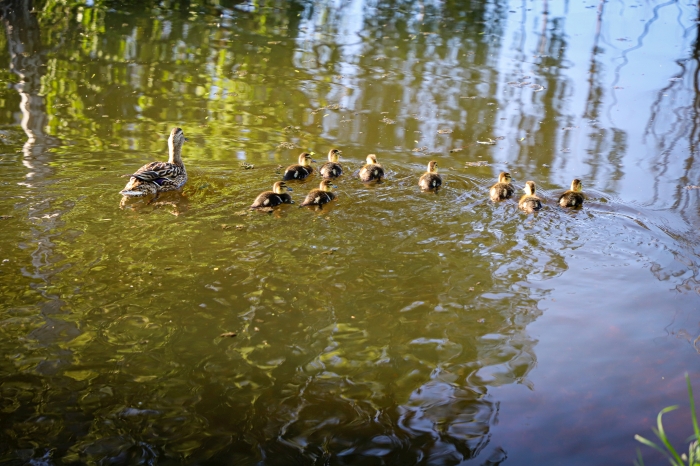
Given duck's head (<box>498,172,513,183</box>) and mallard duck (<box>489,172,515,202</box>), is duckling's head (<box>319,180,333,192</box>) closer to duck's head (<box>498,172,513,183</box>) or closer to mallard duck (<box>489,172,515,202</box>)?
mallard duck (<box>489,172,515,202</box>)

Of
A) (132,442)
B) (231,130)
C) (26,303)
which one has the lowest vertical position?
(132,442)

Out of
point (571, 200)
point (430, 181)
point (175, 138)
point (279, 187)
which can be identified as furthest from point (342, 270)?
point (175, 138)

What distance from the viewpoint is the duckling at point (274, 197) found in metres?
6.28

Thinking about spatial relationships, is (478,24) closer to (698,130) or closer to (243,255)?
(698,130)

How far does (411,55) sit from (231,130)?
15.4ft

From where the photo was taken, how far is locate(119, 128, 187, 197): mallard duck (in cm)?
652

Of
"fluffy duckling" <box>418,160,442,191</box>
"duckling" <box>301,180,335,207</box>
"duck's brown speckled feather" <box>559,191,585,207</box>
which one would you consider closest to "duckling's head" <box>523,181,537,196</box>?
"duck's brown speckled feather" <box>559,191,585,207</box>

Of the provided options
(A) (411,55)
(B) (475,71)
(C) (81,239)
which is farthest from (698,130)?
(C) (81,239)

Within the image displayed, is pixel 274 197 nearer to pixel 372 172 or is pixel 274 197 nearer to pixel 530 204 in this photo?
pixel 372 172

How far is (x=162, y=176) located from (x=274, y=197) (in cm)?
117

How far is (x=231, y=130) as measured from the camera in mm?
8391

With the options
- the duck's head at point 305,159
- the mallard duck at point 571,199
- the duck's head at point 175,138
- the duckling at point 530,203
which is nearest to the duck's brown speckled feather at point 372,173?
the duck's head at point 305,159

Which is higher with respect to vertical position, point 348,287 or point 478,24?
point 478,24

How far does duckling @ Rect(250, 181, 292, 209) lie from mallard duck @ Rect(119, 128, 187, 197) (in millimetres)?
985
